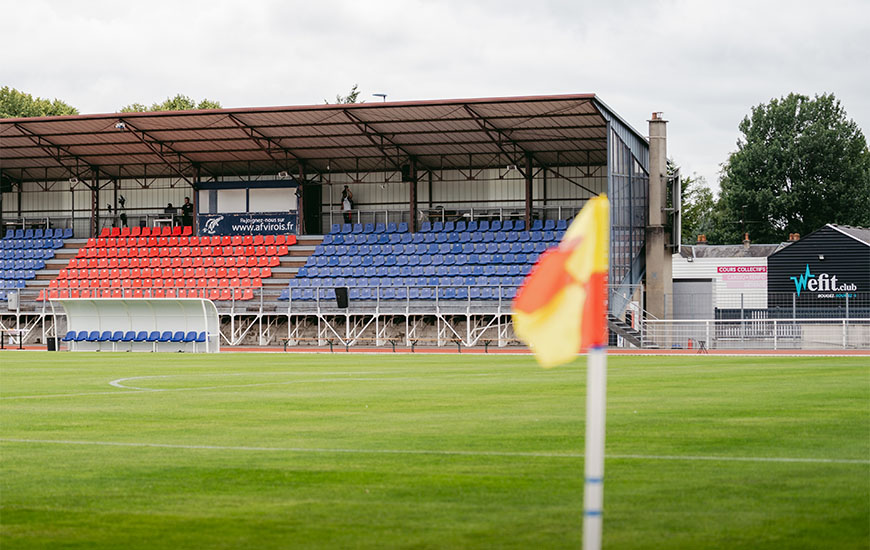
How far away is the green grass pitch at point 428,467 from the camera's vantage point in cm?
800

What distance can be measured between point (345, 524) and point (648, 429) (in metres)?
6.48

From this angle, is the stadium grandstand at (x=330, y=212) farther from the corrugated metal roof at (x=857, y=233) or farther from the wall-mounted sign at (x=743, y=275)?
the wall-mounted sign at (x=743, y=275)

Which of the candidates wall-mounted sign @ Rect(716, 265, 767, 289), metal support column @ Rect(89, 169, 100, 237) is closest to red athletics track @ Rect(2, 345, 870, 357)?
metal support column @ Rect(89, 169, 100, 237)

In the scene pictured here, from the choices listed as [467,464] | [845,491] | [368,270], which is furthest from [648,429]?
[368,270]

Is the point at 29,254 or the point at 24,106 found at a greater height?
the point at 24,106

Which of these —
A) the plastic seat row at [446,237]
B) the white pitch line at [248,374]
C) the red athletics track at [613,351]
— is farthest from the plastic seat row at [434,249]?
the white pitch line at [248,374]

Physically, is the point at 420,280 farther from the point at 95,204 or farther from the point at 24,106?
the point at 24,106

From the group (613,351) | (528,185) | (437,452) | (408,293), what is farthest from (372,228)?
(437,452)

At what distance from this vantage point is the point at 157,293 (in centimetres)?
5694

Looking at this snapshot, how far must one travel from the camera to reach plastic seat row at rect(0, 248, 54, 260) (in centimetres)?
6300

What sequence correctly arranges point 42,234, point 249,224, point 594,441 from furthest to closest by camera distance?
point 42,234, point 249,224, point 594,441

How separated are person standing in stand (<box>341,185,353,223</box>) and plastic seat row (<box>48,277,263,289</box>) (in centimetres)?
803

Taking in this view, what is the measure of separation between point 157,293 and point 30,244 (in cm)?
1184

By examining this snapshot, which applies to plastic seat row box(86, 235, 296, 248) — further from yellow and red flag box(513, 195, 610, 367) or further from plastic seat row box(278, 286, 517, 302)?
yellow and red flag box(513, 195, 610, 367)
